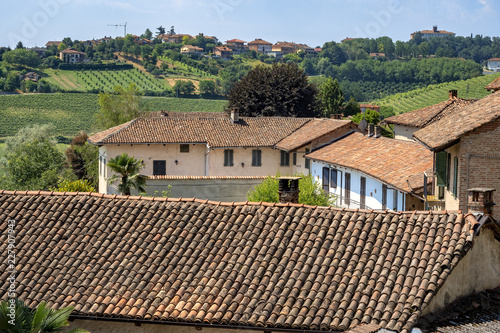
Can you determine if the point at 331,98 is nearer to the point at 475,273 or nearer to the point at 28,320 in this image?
the point at 475,273

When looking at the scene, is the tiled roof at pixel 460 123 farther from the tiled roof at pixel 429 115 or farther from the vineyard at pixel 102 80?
the vineyard at pixel 102 80

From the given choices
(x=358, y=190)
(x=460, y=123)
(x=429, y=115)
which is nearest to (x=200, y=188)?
(x=358, y=190)

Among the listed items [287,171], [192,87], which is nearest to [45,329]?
[287,171]

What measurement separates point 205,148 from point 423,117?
1610 centimetres

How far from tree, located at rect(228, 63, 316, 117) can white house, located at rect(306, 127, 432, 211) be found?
2513 centimetres

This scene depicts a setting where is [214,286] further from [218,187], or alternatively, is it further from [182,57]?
[182,57]

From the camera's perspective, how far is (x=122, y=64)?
580 feet

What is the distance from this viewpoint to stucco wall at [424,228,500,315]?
1243 centimetres

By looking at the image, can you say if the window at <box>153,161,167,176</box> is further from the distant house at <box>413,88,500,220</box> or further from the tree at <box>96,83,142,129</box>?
the distant house at <box>413,88,500,220</box>

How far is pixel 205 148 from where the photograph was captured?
48.6 metres

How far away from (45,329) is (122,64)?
171234 mm

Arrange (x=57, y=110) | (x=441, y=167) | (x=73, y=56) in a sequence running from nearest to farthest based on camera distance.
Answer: (x=441, y=167) < (x=57, y=110) < (x=73, y=56)

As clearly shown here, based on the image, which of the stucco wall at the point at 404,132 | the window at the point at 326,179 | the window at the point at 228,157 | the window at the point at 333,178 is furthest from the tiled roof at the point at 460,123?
the stucco wall at the point at 404,132

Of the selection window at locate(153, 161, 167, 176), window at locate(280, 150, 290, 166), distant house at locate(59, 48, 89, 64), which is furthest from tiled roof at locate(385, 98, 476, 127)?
distant house at locate(59, 48, 89, 64)
